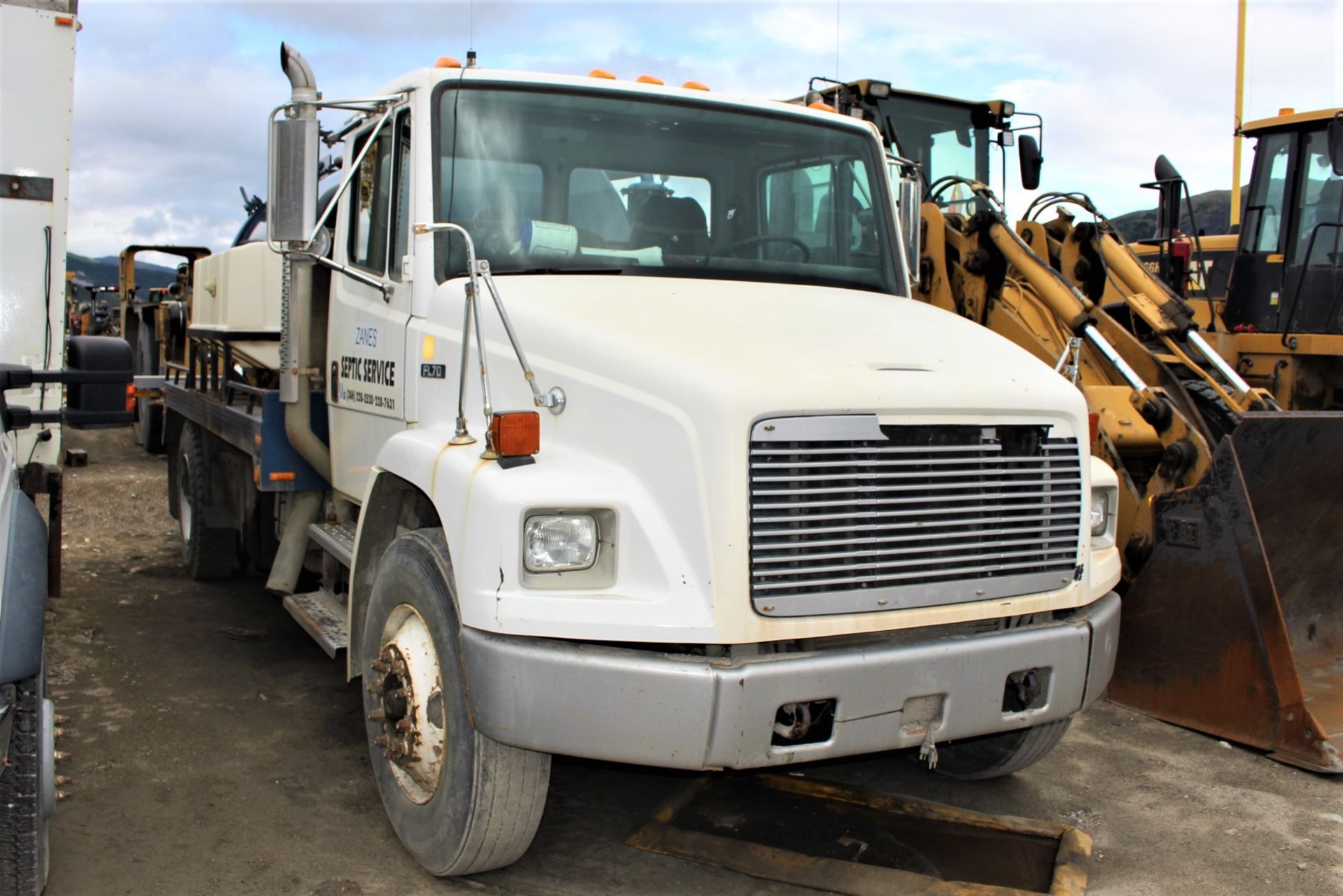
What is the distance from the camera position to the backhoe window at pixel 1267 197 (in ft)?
31.2

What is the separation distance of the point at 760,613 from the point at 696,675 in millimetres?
237

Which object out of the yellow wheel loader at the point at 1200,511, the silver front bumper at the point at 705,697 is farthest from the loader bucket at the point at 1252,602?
the silver front bumper at the point at 705,697

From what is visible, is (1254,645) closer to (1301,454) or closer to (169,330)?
(1301,454)

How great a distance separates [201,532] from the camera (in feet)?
24.6

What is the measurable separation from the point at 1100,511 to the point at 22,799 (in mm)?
3416

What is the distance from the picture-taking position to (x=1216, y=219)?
1847cm

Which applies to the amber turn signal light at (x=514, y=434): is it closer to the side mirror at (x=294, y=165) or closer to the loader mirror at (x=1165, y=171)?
the side mirror at (x=294, y=165)

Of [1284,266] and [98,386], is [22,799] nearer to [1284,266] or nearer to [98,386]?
[98,386]

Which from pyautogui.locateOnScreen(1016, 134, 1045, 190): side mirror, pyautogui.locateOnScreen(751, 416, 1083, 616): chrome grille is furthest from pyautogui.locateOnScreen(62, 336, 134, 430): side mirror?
pyautogui.locateOnScreen(1016, 134, 1045, 190): side mirror

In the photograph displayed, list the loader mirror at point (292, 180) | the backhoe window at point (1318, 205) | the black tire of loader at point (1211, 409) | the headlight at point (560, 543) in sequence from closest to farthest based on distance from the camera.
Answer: the headlight at point (560, 543) < the loader mirror at point (292, 180) < the black tire of loader at point (1211, 409) < the backhoe window at point (1318, 205)

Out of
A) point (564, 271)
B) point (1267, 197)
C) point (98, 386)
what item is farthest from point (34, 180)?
point (1267, 197)

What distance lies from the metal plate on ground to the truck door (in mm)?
1798

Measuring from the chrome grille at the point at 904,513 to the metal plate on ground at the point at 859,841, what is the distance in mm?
972

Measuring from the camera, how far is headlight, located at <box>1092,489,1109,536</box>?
4156 millimetres
